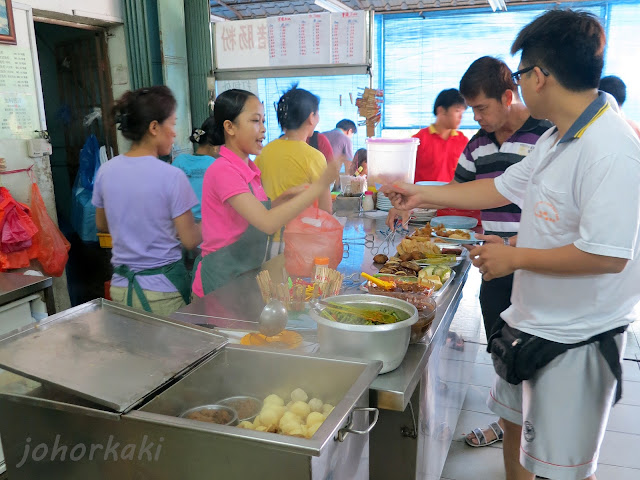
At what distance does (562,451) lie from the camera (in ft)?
5.18

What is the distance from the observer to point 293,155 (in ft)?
8.32

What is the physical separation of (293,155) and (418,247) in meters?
0.76

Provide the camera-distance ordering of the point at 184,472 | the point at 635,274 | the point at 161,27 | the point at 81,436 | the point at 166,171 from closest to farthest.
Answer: the point at 184,472 → the point at 81,436 → the point at 635,274 → the point at 166,171 → the point at 161,27

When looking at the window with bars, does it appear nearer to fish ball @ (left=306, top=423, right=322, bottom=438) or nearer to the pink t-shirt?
the pink t-shirt

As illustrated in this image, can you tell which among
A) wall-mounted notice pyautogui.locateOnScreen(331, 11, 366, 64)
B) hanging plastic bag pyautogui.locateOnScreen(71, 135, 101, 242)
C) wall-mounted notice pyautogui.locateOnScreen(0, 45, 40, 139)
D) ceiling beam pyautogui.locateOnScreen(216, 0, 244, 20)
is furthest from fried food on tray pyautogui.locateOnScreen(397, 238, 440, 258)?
ceiling beam pyautogui.locateOnScreen(216, 0, 244, 20)

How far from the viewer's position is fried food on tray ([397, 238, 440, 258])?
229 centimetres

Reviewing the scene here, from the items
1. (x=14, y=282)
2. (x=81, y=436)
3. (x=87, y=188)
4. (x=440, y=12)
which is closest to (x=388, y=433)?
(x=81, y=436)

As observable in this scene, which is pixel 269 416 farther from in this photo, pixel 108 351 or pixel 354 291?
pixel 354 291

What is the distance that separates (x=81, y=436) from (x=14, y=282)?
1.60 m

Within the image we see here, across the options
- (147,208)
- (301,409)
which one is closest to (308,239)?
(147,208)

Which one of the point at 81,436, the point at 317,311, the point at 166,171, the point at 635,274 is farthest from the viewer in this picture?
the point at 166,171

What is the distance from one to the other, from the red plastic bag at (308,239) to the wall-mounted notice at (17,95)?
240cm

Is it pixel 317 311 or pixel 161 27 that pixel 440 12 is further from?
pixel 317 311

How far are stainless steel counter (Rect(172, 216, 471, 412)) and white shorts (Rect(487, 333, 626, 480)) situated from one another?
14.4 inches
